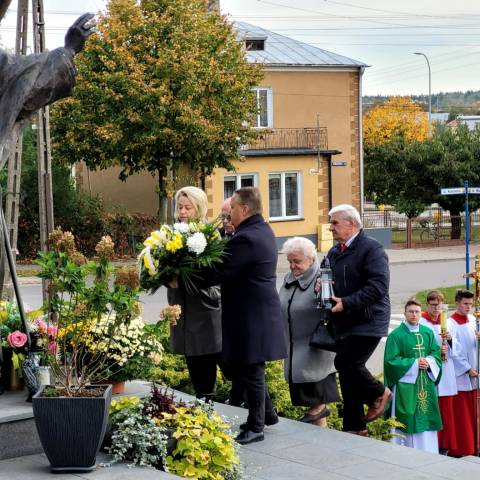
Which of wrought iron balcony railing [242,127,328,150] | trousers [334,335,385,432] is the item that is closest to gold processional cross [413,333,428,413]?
trousers [334,335,385,432]

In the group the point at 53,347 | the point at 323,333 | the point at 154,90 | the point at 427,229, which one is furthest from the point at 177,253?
the point at 427,229

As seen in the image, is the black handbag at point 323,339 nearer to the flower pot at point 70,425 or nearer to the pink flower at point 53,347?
the pink flower at point 53,347

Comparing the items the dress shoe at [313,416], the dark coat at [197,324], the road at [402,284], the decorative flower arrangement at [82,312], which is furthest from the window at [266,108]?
the decorative flower arrangement at [82,312]

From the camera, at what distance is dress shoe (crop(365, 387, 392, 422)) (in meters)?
8.56

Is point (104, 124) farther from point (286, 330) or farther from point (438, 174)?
point (286, 330)

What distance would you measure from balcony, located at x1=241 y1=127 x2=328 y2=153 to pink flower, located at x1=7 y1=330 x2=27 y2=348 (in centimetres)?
3078

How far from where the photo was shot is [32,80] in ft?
22.6

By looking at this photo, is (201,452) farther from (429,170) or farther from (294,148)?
(429,170)

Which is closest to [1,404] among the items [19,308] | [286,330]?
[19,308]

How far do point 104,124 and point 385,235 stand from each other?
13.4 metres

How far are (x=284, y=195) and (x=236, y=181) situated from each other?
6.42 feet

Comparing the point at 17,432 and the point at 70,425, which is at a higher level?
the point at 70,425

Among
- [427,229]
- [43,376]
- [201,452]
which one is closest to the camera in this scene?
[201,452]

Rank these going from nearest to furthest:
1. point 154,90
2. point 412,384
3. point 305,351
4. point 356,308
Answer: point 356,308 < point 305,351 < point 412,384 < point 154,90
